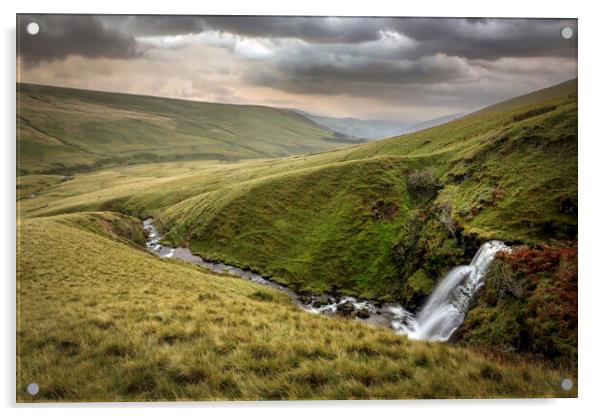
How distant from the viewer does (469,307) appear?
Answer: 12922 millimetres

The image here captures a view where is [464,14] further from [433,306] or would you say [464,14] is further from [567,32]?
[433,306]

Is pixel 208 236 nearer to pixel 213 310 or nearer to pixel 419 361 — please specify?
pixel 213 310

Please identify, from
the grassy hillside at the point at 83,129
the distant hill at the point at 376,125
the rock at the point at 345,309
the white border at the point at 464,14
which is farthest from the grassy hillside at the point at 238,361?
the rock at the point at 345,309

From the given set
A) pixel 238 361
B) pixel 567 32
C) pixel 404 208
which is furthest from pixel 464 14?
pixel 404 208

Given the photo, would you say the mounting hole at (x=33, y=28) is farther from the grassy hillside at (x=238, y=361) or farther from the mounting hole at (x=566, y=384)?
the mounting hole at (x=566, y=384)

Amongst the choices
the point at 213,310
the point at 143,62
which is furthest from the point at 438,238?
the point at 143,62

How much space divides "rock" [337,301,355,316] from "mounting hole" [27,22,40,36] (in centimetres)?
1916

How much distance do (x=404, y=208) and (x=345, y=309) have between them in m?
11.3

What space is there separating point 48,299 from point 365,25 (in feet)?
39.6

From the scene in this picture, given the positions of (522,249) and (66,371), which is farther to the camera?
(522,249)

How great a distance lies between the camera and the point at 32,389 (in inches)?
281

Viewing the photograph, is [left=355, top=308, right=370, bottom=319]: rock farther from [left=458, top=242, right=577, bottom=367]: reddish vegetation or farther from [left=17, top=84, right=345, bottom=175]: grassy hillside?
[left=17, top=84, right=345, bottom=175]: grassy hillside

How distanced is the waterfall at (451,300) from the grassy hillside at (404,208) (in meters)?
0.97

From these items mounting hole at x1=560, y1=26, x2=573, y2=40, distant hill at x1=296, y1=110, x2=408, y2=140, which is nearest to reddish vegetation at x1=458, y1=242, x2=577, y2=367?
mounting hole at x1=560, y1=26, x2=573, y2=40
